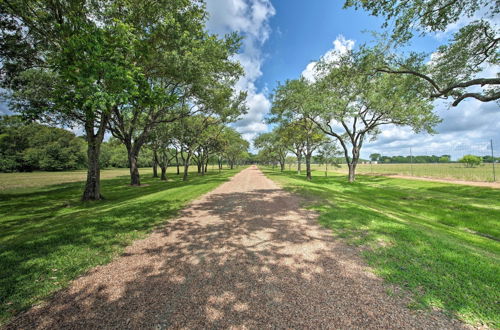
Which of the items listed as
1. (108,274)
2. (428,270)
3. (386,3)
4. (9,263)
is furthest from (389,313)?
(386,3)

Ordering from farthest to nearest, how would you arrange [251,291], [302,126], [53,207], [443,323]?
[302,126] < [53,207] < [251,291] < [443,323]

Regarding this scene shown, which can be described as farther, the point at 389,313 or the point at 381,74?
the point at 381,74

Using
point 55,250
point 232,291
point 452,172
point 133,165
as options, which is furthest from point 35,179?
point 452,172

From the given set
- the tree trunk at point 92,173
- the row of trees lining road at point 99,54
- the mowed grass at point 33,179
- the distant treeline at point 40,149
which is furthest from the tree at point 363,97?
the distant treeline at point 40,149

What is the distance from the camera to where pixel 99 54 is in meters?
5.05

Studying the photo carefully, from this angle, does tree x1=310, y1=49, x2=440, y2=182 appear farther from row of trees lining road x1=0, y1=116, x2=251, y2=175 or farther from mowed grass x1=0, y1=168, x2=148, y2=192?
mowed grass x1=0, y1=168, x2=148, y2=192

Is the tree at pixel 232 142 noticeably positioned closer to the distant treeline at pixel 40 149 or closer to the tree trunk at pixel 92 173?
the distant treeline at pixel 40 149

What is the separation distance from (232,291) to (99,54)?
6.75 m

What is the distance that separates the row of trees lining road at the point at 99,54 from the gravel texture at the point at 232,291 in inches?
167

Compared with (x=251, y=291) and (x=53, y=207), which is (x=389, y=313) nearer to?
(x=251, y=291)

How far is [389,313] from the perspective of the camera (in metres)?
2.45

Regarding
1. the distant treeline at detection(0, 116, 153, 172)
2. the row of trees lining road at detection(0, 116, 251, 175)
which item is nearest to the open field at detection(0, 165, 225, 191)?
the row of trees lining road at detection(0, 116, 251, 175)

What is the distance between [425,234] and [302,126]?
71.9 feet

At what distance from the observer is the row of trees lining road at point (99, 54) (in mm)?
5145
